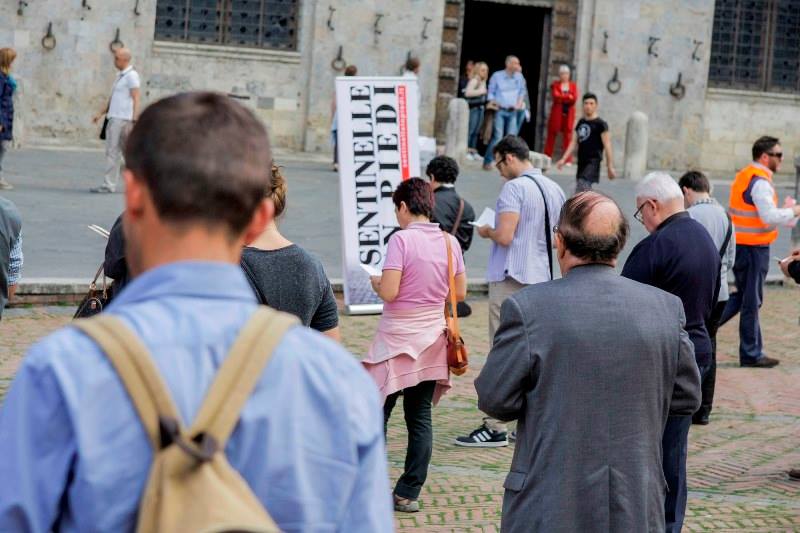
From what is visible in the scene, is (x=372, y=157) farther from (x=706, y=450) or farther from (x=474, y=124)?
(x=474, y=124)

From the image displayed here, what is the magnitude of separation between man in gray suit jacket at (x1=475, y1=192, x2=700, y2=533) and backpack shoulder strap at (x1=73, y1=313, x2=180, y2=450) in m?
2.48

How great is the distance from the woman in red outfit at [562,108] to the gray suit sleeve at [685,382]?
814 inches

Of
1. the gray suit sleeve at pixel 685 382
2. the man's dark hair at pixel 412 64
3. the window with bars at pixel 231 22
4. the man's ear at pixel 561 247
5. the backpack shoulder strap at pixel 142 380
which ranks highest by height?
the window with bars at pixel 231 22

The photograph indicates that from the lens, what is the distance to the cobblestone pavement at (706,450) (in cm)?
726

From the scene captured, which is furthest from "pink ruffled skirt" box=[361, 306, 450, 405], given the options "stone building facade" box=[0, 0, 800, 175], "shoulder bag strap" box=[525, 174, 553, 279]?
"stone building facade" box=[0, 0, 800, 175]

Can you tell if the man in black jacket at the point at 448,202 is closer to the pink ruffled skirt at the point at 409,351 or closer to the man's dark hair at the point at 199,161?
the pink ruffled skirt at the point at 409,351

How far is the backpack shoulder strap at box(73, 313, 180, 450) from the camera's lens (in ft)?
6.39

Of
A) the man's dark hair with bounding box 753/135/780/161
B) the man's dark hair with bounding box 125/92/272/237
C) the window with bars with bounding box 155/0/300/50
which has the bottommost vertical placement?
the man's dark hair with bounding box 125/92/272/237

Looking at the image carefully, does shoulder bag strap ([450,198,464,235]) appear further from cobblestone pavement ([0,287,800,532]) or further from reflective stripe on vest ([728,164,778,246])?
reflective stripe on vest ([728,164,778,246])

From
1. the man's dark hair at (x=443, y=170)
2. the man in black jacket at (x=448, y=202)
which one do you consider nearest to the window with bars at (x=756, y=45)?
the man in black jacket at (x=448, y=202)

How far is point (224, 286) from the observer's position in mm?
2092

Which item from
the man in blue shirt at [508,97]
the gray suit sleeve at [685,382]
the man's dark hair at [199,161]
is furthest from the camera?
the man in blue shirt at [508,97]

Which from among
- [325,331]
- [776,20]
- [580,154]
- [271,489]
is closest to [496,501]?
[325,331]

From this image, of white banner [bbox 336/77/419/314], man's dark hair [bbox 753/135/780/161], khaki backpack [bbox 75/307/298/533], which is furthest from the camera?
white banner [bbox 336/77/419/314]
